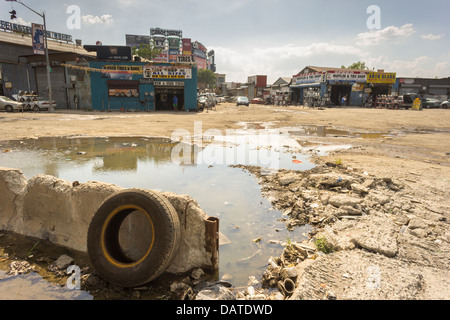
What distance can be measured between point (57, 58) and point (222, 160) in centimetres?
2876

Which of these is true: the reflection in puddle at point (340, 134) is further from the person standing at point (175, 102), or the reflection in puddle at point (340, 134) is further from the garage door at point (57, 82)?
the garage door at point (57, 82)

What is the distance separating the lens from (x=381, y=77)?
40.3 metres

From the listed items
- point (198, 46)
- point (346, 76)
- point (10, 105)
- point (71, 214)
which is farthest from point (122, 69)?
point (198, 46)

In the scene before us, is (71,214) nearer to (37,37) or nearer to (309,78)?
(37,37)

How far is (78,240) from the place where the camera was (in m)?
3.80

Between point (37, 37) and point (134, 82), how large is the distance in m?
8.90

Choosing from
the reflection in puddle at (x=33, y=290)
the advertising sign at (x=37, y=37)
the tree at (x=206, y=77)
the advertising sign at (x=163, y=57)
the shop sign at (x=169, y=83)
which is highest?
the advertising sign at (x=163, y=57)

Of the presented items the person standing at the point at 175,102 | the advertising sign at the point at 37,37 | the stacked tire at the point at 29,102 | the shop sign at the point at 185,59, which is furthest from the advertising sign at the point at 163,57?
the stacked tire at the point at 29,102

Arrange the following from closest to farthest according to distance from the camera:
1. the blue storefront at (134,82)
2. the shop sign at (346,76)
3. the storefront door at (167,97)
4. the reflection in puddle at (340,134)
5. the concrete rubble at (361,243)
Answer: the concrete rubble at (361,243) → the reflection in puddle at (340,134) → the blue storefront at (134,82) → the storefront door at (167,97) → the shop sign at (346,76)

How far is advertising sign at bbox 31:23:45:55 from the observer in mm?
23547

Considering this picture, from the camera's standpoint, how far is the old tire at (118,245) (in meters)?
2.88

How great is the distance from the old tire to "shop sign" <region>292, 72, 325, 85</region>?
133ft

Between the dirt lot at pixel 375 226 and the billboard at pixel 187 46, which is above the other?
the billboard at pixel 187 46

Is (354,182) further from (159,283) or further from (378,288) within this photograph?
(159,283)
